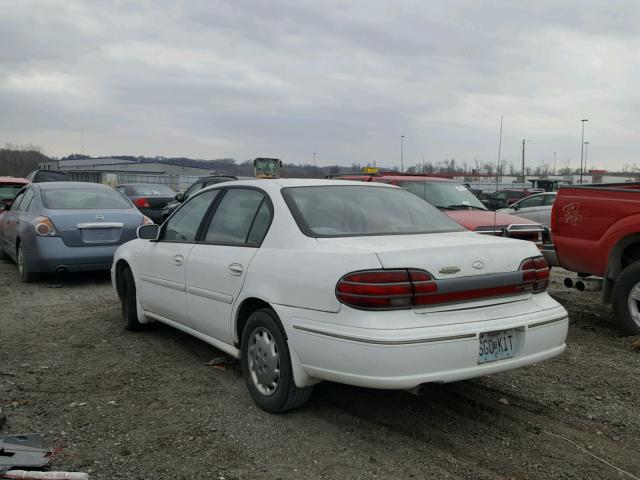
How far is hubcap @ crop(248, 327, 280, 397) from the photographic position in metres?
3.84

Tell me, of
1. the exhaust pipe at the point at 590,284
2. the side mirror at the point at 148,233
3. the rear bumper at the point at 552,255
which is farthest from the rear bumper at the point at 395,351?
the rear bumper at the point at 552,255

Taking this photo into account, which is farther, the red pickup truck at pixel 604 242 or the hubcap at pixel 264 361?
the red pickup truck at pixel 604 242

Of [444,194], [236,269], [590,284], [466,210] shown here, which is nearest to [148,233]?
[236,269]

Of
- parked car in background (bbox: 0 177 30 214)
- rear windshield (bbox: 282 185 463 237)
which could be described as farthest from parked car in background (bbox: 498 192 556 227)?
parked car in background (bbox: 0 177 30 214)

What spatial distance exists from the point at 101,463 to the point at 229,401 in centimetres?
108

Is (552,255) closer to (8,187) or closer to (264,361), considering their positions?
(264,361)

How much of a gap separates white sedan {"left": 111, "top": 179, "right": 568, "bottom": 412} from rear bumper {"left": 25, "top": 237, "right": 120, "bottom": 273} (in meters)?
4.27

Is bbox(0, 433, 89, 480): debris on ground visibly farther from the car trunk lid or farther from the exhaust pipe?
the car trunk lid

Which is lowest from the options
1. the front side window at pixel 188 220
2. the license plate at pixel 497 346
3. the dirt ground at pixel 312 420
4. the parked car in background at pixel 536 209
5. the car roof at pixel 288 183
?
Result: the dirt ground at pixel 312 420

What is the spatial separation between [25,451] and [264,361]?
1462 mm

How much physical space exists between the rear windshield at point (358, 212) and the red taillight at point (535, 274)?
657 millimetres

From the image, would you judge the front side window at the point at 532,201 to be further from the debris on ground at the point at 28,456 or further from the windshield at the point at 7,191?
the debris on ground at the point at 28,456

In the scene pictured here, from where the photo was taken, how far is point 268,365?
3881mm

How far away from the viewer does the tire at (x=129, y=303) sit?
5.93 metres
